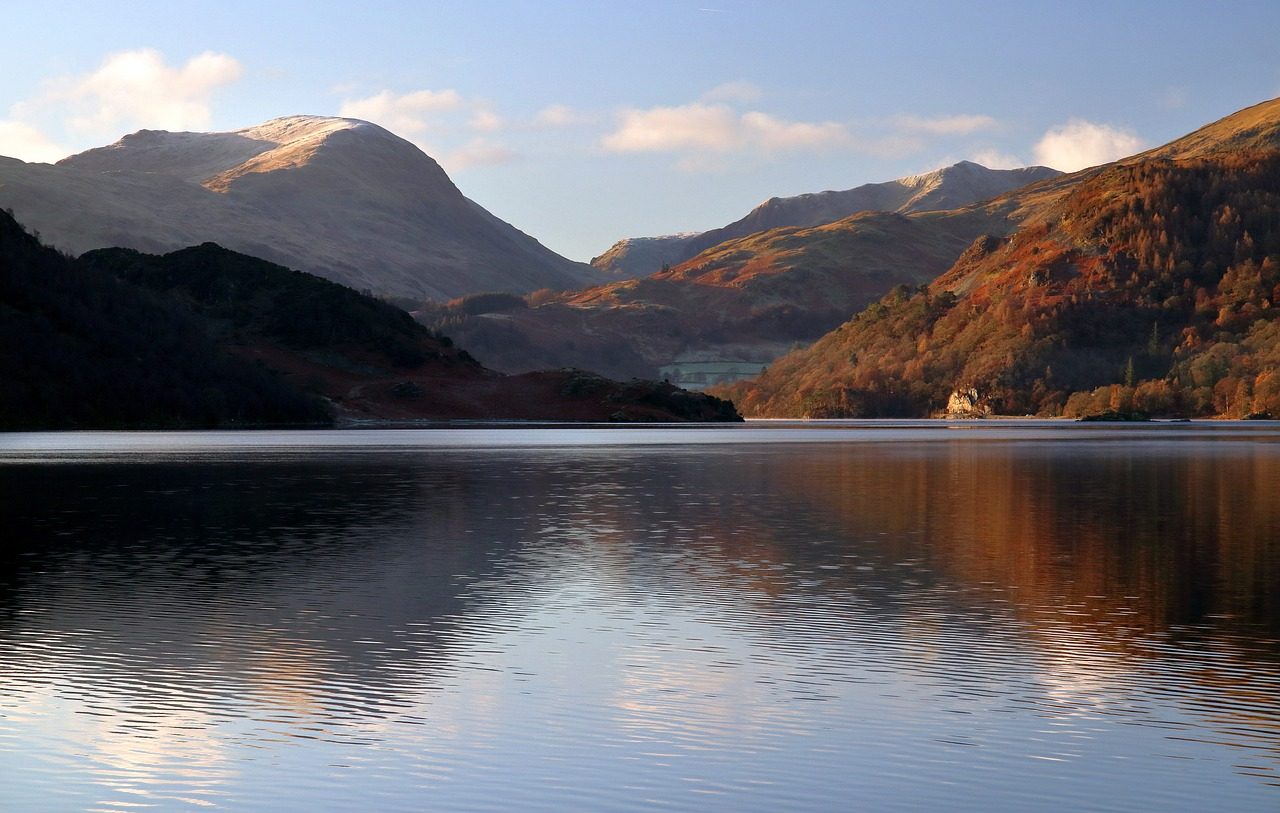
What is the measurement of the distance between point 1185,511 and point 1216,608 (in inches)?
820

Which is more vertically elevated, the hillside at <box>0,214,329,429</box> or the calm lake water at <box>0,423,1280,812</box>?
the hillside at <box>0,214,329,429</box>

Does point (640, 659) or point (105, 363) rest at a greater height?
point (105, 363)

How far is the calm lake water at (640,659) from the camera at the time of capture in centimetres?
1346

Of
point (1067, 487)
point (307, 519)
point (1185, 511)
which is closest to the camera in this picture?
point (307, 519)

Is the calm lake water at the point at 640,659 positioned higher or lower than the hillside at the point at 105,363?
lower

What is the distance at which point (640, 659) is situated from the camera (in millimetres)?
19266

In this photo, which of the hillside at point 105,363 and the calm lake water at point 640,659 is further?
the hillside at point 105,363

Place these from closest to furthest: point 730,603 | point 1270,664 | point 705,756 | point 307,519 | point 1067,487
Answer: point 705,756, point 1270,664, point 730,603, point 307,519, point 1067,487

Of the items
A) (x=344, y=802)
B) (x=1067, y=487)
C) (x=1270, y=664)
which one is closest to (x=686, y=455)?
(x=1067, y=487)

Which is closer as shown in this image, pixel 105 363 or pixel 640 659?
pixel 640 659

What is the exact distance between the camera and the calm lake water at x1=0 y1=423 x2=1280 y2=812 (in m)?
13.5

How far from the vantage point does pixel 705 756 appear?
14227mm

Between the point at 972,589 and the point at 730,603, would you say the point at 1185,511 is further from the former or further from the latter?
the point at 730,603

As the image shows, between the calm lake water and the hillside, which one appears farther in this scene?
the hillside
